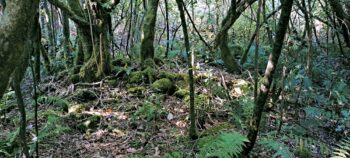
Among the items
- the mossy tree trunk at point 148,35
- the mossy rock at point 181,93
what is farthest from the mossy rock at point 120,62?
the mossy rock at point 181,93

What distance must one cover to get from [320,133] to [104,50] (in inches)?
133

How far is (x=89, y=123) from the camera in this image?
498 cm

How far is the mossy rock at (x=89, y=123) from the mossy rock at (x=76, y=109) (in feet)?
0.77

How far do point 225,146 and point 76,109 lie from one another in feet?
8.49

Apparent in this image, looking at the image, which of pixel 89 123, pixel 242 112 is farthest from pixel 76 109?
pixel 242 112

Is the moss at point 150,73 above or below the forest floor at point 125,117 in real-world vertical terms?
above

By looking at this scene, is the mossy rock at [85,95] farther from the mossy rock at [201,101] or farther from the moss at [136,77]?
the mossy rock at [201,101]

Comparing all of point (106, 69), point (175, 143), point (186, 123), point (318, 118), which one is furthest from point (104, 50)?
point (318, 118)

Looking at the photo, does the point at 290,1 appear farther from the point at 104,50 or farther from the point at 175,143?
the point at 104,50

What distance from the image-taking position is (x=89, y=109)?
5.49m

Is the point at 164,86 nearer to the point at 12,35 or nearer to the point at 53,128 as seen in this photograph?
the point at 53,128

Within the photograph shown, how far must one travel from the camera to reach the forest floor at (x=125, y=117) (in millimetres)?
4457

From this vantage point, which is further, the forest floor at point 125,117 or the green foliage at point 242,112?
the green foliage at point 242,112

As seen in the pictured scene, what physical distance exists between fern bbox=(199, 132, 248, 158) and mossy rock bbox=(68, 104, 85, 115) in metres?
2.20
